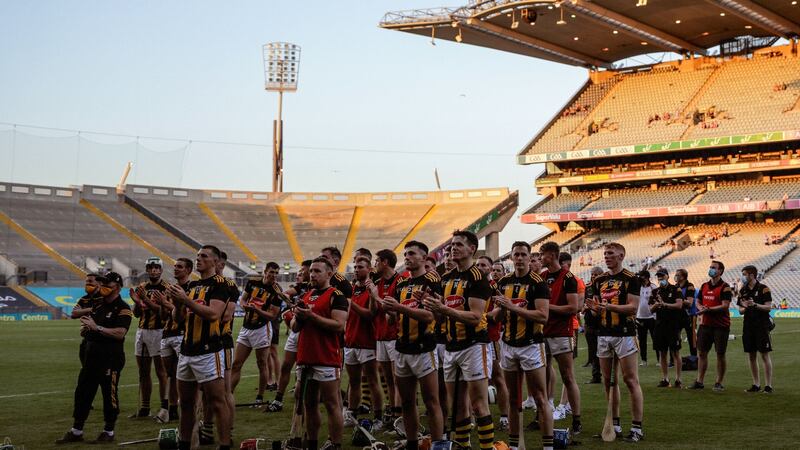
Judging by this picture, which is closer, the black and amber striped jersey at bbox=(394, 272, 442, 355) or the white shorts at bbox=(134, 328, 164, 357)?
the black and amber striped jersey at bbox=(394, 272, 442, 355)

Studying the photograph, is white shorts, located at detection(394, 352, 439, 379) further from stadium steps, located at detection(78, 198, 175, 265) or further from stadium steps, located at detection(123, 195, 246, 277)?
stadium steps, located at detection(123, 195, 246, 277)

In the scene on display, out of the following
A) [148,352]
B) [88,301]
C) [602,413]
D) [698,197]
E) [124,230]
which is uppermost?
[698,197]

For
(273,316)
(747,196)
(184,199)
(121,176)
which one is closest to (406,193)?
(184,199)

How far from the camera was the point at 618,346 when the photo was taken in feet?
34.1

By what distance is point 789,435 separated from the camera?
10.4 metres

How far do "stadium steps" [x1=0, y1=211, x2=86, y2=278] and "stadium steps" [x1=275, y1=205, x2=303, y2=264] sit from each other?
1544cm

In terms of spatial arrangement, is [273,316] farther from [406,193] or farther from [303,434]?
[406,193]

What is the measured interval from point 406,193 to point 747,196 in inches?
1105

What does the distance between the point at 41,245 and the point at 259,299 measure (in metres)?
45.9

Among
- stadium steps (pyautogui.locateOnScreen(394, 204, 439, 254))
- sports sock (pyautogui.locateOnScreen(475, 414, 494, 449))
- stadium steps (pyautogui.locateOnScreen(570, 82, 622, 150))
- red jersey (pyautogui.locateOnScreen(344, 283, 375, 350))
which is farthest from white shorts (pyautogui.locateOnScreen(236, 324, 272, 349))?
stadium steps (pyautogui.locateOnScreen(570, 82, 622, 150))

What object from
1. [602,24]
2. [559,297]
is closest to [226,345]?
[559,297]

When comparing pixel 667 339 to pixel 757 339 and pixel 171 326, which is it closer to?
pixel 757 339

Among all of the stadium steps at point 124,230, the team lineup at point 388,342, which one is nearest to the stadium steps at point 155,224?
the stadium steps at point 124,230

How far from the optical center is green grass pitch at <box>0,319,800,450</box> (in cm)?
1038
